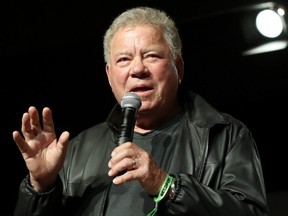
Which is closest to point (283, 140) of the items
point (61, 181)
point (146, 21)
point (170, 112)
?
point (170, 112)

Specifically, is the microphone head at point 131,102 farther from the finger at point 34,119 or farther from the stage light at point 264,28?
the stage light at point 264,28

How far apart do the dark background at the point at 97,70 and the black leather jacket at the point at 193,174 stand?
95cm

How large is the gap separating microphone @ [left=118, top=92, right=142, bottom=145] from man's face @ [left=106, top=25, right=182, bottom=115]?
210 millimetres

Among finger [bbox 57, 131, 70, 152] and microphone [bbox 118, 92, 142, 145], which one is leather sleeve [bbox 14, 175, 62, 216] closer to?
finger [bbox 57, 131, 70, 152]

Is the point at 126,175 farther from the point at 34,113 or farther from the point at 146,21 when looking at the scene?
the point at 146,21

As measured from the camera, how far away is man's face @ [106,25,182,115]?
164 centimetres

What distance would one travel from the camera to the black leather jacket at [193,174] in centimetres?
133

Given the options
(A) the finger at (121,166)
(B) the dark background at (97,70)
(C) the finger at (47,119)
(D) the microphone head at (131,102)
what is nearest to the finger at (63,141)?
(C) the finger at (47,119)

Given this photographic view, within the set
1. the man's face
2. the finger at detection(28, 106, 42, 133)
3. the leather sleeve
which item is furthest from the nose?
the leather sleeve

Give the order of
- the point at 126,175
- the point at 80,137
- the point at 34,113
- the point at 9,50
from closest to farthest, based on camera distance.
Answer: the point at 126,175 → the point at 34,113 → the point at 80,137 → the point at 9,50

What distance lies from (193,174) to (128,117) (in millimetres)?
329

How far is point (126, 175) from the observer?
48.3 inches

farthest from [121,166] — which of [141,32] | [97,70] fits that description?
[97,70]

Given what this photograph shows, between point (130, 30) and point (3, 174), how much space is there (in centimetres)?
175
